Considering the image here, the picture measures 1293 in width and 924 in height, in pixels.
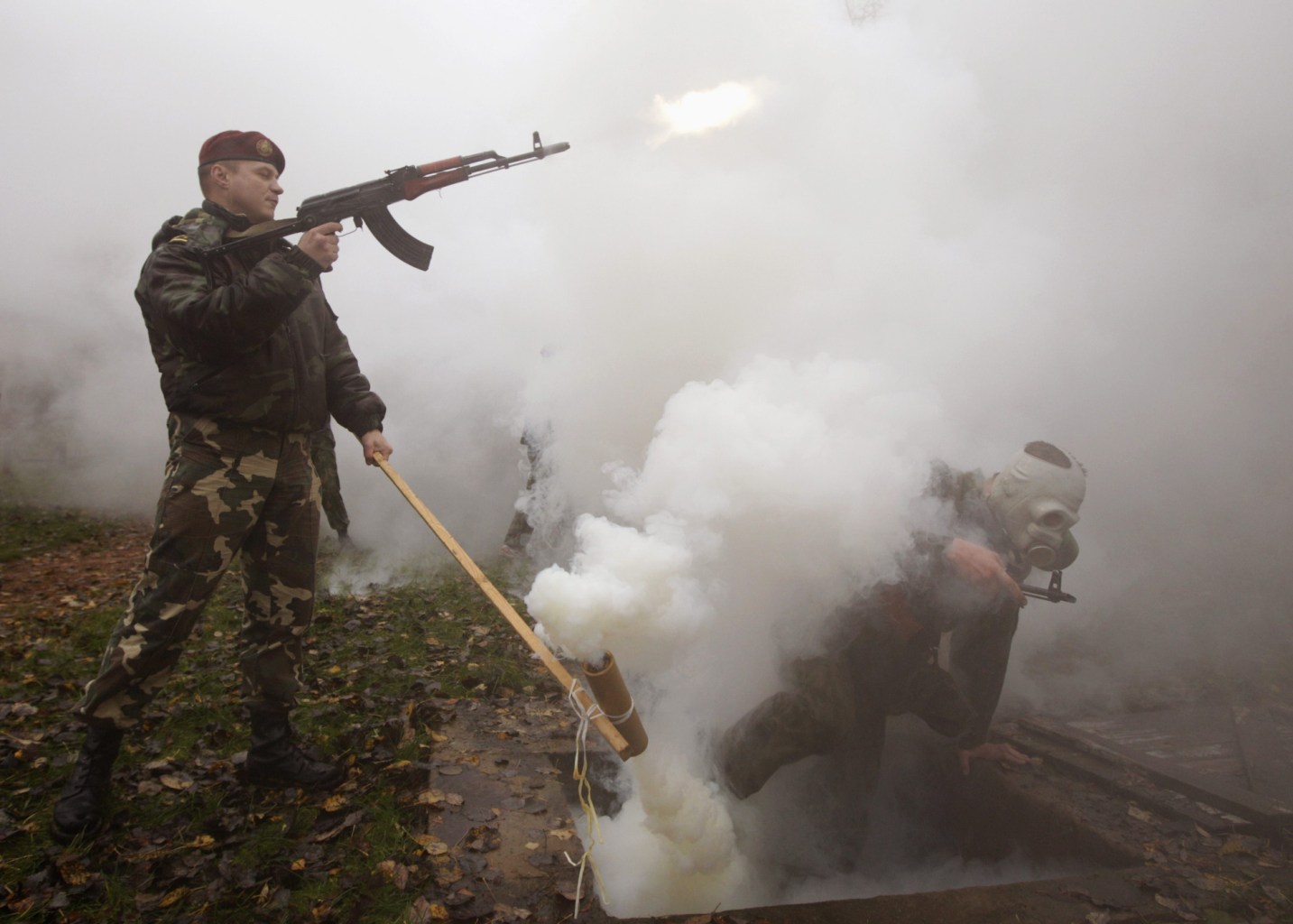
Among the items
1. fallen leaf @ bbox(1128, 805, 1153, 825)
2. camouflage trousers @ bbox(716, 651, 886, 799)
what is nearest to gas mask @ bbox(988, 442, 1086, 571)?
fallen leaf @ bbox(1128, 805, 1153, 825)

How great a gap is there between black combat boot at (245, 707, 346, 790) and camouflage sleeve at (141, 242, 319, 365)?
4.49ft

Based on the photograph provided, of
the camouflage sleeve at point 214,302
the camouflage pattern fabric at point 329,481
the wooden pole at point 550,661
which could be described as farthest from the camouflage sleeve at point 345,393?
the camouflage pattern fabric at point 329,481

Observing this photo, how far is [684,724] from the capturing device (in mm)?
3145

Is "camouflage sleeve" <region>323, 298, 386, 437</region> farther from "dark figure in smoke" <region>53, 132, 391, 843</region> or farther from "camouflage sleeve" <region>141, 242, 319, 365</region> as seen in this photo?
"camouflage sleeve" <region>141, 242, 319, 365</region>

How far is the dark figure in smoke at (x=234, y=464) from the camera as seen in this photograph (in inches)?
89.5

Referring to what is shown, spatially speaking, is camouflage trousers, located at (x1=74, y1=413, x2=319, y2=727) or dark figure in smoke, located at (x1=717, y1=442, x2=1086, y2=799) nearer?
camouflage trousers, located at (x1=74, y1=413, x2=319, y2=727)

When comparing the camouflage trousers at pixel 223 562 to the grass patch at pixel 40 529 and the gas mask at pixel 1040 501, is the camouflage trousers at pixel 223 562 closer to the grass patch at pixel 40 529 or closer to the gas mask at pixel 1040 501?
the gas mask at pixel 1040 501

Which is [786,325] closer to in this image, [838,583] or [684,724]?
[838,583]

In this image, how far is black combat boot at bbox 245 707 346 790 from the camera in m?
2.65

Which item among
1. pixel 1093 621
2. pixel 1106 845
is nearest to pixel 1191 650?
pixel 1093 621

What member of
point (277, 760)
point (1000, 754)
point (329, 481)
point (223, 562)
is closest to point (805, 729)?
point (1000, 754)

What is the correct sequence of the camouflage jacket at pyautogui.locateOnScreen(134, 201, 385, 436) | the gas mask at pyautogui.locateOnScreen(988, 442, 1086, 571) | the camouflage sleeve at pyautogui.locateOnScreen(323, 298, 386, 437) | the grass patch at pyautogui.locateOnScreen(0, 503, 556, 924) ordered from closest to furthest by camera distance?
the grass patch at pyautogui.locateOnScreen(0, 503, 556, 924) → the camouflage jacket at pyautogui.locateOnScreen(134, 201, 385, 436) → the camouflage sleeve at pyautogui.locateOnScreen(323, 298, 386, 437) → the gas mask at pyautogui.locateOnScreen(988, 442, 1086, 571)

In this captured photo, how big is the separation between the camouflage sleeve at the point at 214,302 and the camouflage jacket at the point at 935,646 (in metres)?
2.57

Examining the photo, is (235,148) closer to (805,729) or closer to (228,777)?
(228,777)
